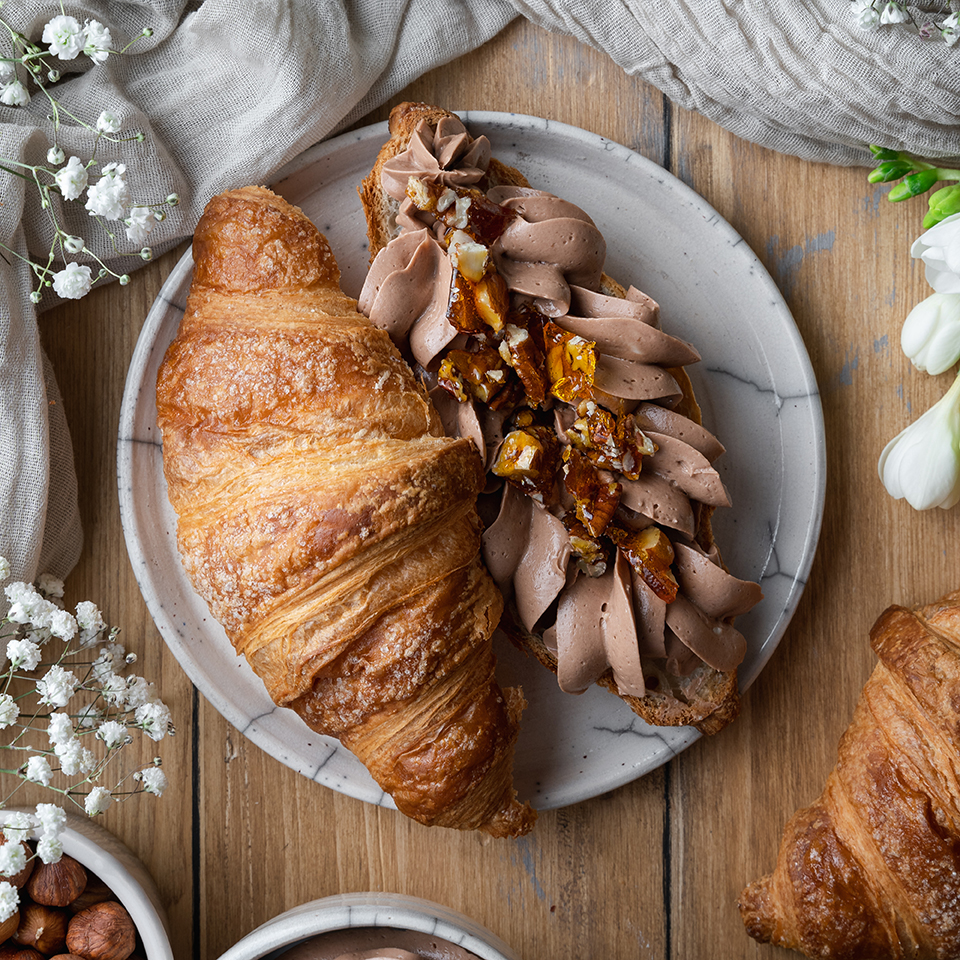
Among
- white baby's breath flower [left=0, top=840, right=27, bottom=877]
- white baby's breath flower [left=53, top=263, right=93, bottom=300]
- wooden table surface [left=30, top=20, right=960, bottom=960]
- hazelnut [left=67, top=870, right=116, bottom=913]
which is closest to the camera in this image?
white baby's breath flower [left=0, top=840, right=27, bottom=877]

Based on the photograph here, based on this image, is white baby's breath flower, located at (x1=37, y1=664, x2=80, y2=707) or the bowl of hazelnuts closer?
white baby's breath flower, located at (x1=37, y1=664, x2=80, y2=707)

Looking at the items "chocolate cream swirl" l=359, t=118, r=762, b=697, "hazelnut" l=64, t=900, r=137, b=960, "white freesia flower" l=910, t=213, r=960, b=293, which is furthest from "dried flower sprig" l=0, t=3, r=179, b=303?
"white freesia flower" l=910, t=213, r=960, b=293

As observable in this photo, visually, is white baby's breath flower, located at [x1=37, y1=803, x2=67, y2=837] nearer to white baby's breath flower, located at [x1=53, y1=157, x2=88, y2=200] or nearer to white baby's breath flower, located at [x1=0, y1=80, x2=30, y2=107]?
white baby's breath flower, located at [x1=53, y1=157, x2=88, y2=200]

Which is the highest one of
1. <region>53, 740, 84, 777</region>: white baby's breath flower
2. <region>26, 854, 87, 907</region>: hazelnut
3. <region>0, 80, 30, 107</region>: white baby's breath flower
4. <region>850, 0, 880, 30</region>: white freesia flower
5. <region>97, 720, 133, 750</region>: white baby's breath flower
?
<region>850, 0, 880, 30</region>: white freesia flower

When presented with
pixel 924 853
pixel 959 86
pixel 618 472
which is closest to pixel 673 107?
pixel 959 86

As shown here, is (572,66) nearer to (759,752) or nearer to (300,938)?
(759,752)

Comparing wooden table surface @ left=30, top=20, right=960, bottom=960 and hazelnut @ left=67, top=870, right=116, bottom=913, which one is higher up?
wooden table surface @ left=30, top=20, right=960, bottom=960

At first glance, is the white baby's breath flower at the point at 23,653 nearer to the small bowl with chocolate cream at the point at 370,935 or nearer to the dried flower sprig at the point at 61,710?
the dried flower sprig at the point at 61,710

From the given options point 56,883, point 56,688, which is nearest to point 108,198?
point 56,688
